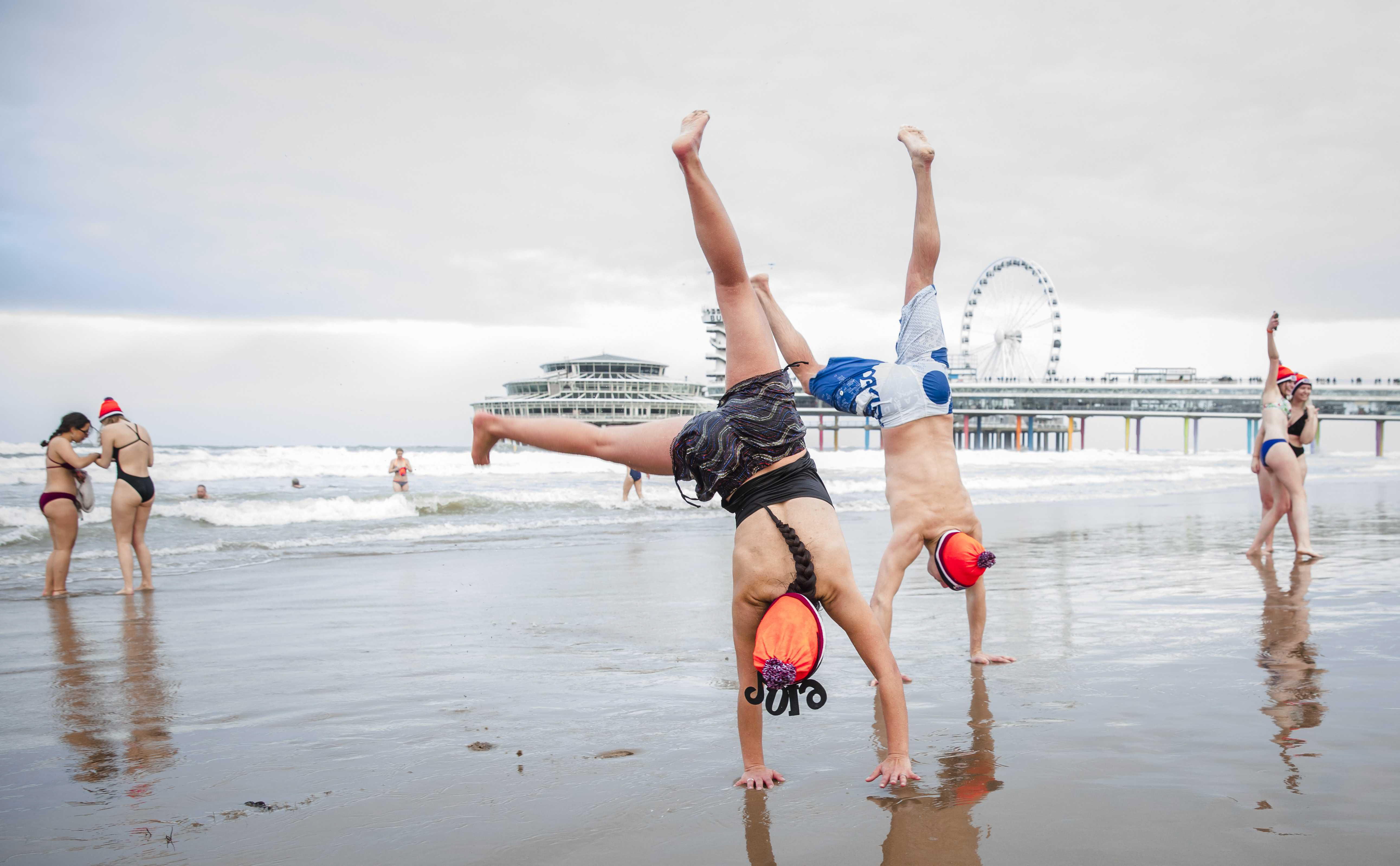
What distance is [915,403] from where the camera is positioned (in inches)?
161

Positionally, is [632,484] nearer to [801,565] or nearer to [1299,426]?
[1299,426]

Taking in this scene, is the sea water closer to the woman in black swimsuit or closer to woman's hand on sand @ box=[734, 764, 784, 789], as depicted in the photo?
the woman in black swimsuit

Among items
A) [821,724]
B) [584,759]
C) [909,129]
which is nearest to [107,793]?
[584,759]

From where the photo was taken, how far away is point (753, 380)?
2.91m

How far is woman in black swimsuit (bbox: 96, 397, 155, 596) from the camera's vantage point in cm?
849

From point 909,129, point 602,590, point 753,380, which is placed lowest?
point 602,590

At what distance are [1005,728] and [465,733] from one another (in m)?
2.15

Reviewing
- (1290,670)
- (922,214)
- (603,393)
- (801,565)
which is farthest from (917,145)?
(603,393)

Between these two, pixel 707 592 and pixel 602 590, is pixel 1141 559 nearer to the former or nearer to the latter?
pixel 707 592

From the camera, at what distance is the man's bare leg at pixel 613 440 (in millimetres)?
2826

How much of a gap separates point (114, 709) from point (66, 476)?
19.7ft

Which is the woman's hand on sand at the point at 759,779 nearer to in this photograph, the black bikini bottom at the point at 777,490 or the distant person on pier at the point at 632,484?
the black bikini bottom at the point at 777,490

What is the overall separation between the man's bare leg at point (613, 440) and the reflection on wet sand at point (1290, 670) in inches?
86.4

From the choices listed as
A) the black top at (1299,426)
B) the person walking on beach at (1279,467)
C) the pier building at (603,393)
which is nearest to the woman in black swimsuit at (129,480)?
the person walking on beach at (1279,467)
